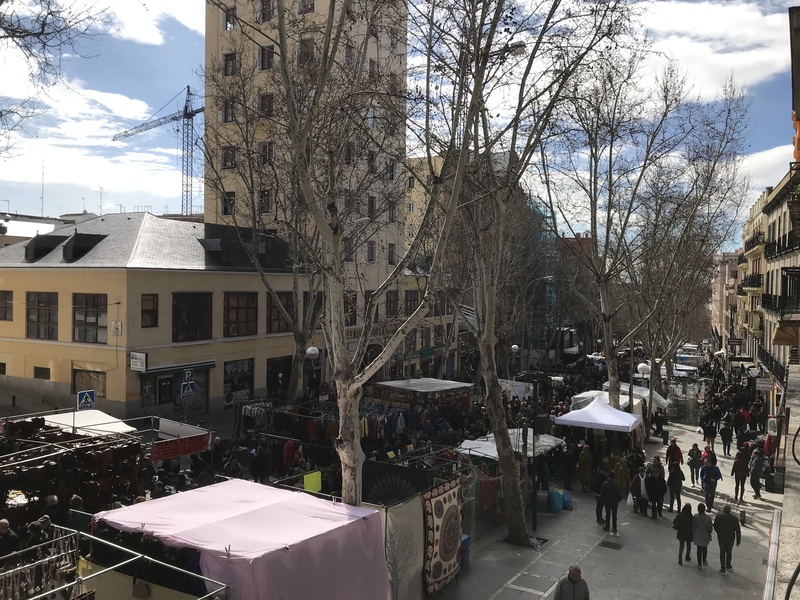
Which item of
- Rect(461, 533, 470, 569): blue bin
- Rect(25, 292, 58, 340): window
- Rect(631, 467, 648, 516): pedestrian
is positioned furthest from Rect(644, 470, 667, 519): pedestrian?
Rect(25, 292, 58, 340): window

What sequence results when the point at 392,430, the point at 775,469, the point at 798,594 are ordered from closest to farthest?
the point at 798,594 → the point at 775,469 → the point at 392,430

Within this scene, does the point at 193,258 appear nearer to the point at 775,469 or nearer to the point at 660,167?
the point at 660,167

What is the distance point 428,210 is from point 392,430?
12667mm

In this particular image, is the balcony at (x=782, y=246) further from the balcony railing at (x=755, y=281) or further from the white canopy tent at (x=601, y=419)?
the white canopy tent at (x=601, y=419)

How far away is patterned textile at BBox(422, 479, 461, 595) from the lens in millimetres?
10734

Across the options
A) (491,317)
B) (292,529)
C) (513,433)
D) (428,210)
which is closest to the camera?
(292,529)

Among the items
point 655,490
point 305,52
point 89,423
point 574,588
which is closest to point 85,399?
point 89,423

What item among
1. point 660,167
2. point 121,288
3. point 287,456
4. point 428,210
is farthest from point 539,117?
point 121,288

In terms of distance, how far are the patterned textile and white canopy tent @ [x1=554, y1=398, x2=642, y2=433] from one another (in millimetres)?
7812

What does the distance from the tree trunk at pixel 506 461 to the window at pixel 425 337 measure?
2987 cm

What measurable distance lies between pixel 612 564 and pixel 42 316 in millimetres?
24084

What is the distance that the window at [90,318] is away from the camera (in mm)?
24773

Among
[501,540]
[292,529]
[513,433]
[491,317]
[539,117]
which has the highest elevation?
[539,117]

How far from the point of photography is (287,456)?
17.2m
